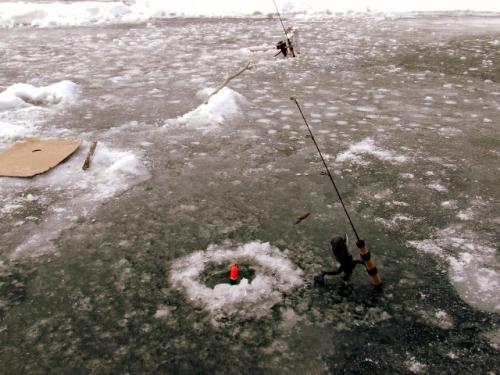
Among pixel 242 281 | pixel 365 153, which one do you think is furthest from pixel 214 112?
pixel 242 281

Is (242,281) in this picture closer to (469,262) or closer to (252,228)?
(252,228)

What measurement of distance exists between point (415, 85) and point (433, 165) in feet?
11.4

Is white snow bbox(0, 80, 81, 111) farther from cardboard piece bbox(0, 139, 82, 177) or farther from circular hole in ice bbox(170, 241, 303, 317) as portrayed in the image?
circular hole in ice bbox(170, 241, 303, 317)

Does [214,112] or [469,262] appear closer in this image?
[469,262]

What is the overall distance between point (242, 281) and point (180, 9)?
16.7 metres

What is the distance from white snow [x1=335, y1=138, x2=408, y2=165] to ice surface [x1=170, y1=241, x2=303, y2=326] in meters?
1.90

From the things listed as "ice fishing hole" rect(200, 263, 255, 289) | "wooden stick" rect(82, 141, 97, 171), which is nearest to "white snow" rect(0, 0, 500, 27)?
"wooden stick" rect(82, 141, 97, 171)

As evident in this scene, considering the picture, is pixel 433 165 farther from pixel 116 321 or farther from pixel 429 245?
pixel 116 321

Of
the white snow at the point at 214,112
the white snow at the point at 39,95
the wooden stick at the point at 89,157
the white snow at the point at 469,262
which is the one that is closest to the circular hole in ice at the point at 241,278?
the white snow at the point at 469,262

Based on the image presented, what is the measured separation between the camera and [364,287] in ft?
9.89

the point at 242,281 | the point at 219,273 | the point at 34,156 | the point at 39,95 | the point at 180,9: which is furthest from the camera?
the point at 180,9

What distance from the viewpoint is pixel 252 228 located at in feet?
12.2

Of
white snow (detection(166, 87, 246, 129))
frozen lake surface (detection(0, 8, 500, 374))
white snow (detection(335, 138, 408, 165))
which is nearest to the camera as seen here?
frozen lake surface (detection(0, 8, 500, 374))

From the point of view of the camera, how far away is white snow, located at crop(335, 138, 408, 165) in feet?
16.0
